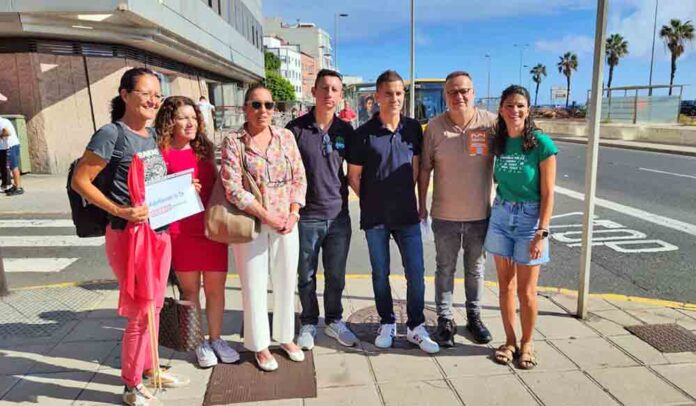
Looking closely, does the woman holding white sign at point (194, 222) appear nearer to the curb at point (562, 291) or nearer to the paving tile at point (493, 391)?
the paving tile at point (493, 391)

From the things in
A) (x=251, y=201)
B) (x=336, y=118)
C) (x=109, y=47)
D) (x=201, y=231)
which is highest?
(x=109, y=47)

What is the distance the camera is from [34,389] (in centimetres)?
313

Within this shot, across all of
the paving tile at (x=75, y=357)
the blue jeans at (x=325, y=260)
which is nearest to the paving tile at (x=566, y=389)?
the blue jeans at (x=325, y=260)

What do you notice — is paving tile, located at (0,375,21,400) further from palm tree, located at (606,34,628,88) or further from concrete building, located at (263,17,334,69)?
concrete building, located at (263,17,334,69)

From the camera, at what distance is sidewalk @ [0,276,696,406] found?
3.01 metres

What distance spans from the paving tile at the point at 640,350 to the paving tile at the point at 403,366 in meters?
1.41

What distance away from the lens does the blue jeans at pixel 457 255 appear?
357 centimetres

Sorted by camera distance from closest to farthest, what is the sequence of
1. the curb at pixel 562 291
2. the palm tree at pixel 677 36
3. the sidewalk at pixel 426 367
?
1. the sidewalk at pixel 426 367
2. the curb at pixel 562 291
3. the palm tree at pixel 677 36

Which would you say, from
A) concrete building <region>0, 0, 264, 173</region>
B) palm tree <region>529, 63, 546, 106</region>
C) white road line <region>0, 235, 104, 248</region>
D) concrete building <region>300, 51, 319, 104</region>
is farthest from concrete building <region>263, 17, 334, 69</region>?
white road line <region>0, 235, 104, 248</region>

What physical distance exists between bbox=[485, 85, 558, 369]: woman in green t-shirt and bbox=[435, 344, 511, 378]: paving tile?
9 centimetres

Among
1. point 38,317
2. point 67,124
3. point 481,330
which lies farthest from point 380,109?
point 67,124

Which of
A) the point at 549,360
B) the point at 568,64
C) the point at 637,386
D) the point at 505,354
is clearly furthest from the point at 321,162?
the point at 568,64

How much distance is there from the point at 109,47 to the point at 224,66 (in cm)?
1229

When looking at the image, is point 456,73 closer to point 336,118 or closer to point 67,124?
point 336,118
